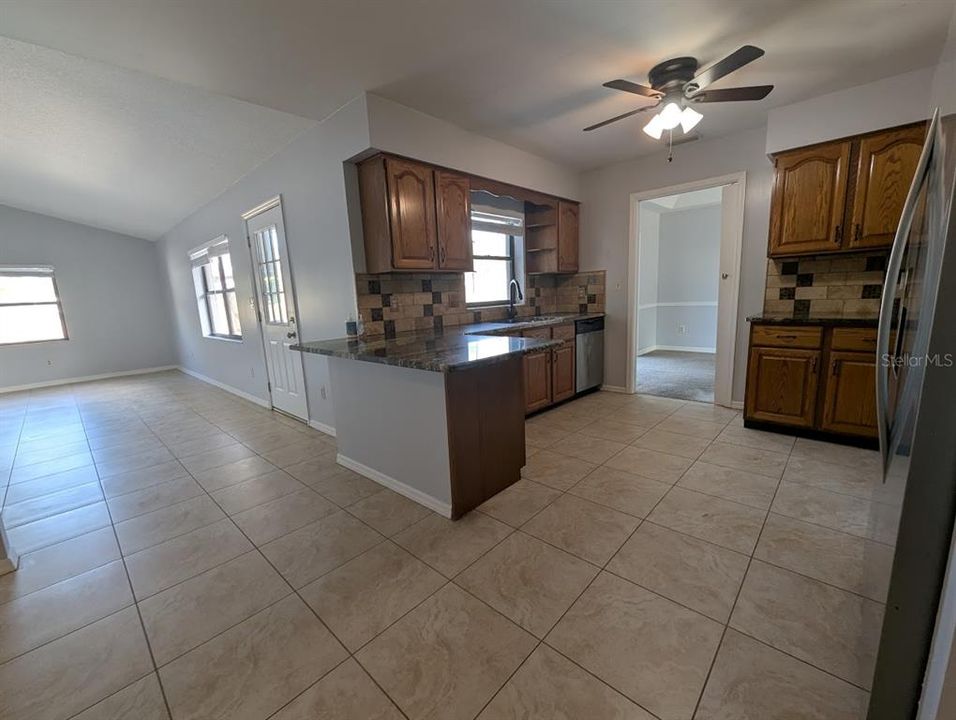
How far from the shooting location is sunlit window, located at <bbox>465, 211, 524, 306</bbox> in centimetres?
396

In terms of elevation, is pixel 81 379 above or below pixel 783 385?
below

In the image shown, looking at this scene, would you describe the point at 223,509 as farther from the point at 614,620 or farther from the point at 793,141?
the point at 793,141

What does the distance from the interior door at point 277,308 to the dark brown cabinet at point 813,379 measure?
395cm

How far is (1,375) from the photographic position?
233 inches

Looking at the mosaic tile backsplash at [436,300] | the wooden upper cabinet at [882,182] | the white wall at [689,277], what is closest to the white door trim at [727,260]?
the wooden upper cabinet at [882,182]

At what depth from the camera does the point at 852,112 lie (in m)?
2.67

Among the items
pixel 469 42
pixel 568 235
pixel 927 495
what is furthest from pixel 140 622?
pixel 568 235

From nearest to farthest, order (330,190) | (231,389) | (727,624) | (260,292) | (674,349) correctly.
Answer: (727,624) < (330,190) < (260,292) < (231,389) < (674,349)

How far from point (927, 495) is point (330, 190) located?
3.27 meters

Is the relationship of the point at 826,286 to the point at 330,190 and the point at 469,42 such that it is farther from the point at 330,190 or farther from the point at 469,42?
the point at 330,190

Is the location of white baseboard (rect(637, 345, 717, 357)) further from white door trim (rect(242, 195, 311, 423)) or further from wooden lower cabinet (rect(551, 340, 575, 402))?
white door trim (rect(242, 195, 311, 423))

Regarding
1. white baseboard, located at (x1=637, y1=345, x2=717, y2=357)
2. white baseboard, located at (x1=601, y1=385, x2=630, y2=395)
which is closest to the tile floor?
white baseboard, located at (x1=601, y1=385, x2=630, y2=395)

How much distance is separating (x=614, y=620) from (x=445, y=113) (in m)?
3.18

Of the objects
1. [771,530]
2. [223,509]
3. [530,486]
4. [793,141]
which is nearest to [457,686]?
[530,486]
